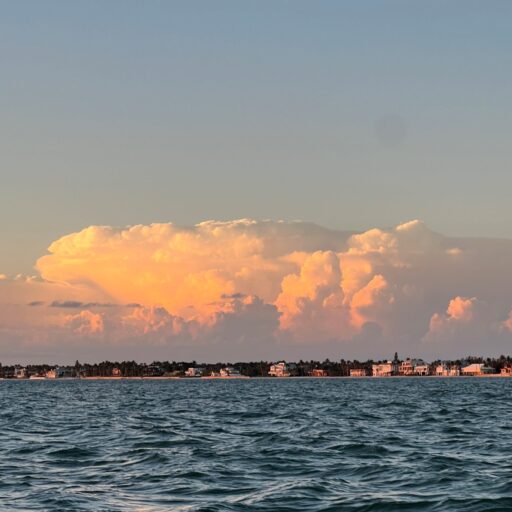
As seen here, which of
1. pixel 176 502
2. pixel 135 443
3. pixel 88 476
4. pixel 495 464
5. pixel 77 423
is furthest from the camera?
pixel 77 423

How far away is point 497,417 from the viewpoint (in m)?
81.8

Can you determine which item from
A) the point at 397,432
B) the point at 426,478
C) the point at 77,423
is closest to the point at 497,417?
the point at 397,432

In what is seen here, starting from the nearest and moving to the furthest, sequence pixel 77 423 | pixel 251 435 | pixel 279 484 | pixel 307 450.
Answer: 1. pixel 279 484
2. pixel 307 450
3. pixel 251 435
4. pixel 77 423

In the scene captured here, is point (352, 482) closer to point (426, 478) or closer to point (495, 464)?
point (426, 478)

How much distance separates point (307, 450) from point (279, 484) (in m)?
13.2

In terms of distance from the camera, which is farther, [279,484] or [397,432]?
[397,432]

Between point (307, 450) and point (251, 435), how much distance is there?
11353 millimetres

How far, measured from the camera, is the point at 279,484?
3794cm

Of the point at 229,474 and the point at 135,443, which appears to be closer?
the point at 229,474

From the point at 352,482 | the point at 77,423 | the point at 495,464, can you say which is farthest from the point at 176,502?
the point at 77,423

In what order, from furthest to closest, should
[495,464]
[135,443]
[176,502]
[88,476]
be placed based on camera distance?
[135,443], [495,464], [88,476], [176,502]

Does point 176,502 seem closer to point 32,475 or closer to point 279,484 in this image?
point 279,484

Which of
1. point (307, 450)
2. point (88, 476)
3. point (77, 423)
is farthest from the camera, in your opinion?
point (77, 423)

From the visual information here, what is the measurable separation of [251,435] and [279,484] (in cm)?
2410
